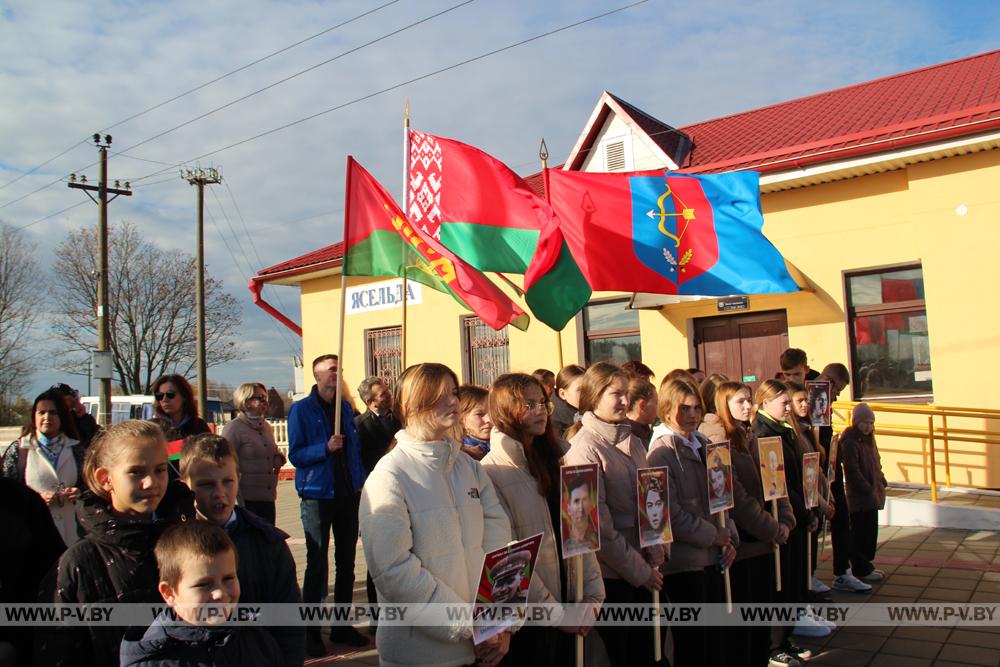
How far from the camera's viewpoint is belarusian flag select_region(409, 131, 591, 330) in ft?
23.1

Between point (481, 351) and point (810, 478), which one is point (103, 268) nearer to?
point (481, 351)

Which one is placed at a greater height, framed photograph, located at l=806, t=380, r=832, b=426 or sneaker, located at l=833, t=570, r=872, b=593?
framed photograph, located at l=806, t=380, r=832, b=426

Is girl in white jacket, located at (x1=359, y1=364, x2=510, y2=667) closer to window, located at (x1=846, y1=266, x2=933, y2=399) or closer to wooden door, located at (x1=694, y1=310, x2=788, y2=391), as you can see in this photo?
window, located at (x1=846, y1=266, x2=933, y2=399)

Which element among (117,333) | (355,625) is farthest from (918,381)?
(117,333)

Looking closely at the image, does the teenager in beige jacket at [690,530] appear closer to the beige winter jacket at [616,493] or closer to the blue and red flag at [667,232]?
the beige winter jacket at [616,493]

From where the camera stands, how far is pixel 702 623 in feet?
14.5

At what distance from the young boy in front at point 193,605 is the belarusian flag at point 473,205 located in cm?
477

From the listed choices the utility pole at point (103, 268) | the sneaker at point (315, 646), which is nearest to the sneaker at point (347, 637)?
the sneaker at point (315, 646)

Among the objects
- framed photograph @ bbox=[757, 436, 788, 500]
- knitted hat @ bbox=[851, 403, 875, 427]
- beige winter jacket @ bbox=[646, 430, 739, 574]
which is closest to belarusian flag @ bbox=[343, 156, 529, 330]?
beige winter jacket @ bbox=[646, 430, 739, 574]

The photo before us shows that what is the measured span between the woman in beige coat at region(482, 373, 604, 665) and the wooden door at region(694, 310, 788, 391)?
8.79 meters

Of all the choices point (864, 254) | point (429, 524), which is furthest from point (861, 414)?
point (429, 524)

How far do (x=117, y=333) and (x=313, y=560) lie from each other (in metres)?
38.4

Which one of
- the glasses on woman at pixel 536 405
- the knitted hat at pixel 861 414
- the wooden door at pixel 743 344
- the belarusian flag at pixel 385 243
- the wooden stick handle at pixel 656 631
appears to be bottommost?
the wooden stick handle at pixel 656 631

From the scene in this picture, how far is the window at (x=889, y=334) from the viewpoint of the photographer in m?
10.7
